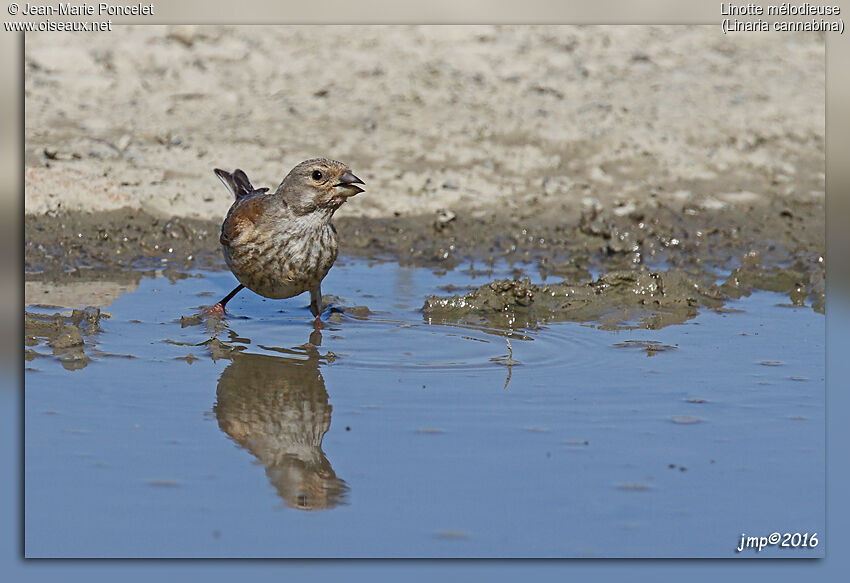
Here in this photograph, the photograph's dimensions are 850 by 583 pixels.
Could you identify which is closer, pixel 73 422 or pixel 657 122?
pixel 73 422

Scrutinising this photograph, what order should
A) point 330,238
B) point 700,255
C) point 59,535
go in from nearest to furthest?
point 59,535 < point 330,238 < point 700,255

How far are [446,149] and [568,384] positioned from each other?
5266 mm

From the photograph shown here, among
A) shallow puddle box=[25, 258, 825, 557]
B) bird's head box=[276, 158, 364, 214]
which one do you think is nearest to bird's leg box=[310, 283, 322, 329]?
shallow puddle box=[25, 258, 825, 557]

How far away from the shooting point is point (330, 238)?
7410 millimetres

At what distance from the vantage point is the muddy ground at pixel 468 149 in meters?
9.51

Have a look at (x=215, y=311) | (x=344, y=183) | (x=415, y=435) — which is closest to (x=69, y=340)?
(x=215, y=311)

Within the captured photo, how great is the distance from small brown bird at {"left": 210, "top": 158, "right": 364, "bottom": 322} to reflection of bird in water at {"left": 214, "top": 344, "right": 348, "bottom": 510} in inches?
23.6

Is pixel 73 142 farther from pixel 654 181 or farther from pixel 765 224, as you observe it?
pixel 765 224

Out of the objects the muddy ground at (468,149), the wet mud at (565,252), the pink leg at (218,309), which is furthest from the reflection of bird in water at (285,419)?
the muddy ground at (468,149)

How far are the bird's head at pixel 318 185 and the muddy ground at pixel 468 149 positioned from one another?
1.58 m

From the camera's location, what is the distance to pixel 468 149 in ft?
36.4

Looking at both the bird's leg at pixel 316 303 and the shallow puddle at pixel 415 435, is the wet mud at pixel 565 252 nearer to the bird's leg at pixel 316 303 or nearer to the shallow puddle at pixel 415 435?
the shallow puddle at pixel 415 435

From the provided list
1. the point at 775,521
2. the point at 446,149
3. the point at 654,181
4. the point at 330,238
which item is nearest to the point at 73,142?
the point at 446,149

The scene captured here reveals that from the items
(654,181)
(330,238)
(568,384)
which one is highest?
(654,181)
